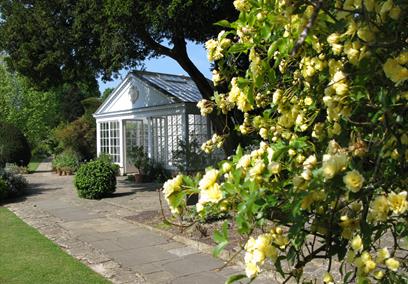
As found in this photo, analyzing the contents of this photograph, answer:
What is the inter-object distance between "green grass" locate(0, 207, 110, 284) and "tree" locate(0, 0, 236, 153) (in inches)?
181

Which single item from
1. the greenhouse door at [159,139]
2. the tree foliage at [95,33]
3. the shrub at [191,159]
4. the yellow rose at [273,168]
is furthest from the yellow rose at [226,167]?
the greenhouse door at [159,139]

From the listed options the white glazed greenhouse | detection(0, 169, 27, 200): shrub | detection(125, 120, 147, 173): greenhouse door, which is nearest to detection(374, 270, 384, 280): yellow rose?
detection(0, 169, 27, 200): shrub

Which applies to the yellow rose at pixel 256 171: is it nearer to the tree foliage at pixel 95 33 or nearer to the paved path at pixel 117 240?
the paved path at pixel 117 240

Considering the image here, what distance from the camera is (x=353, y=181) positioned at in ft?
4.21

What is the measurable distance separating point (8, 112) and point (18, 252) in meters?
34.8

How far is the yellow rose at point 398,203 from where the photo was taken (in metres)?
1.34

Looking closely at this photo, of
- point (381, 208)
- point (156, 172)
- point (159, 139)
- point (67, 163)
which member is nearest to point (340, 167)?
point (381, 208)

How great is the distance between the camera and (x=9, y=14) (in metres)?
13.2

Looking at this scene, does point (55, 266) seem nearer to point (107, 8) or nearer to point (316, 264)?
point (316, 264)

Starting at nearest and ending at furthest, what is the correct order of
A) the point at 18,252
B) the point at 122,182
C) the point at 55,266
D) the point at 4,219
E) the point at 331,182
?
the point at 331,182
the point at 55,266
the point at 18,252
the point at 4,219
the point at 122,182

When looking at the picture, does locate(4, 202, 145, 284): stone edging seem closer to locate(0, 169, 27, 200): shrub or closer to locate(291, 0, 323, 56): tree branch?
locate(0, 169, 27, 200): shrub

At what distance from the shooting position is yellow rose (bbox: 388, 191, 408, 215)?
134cm

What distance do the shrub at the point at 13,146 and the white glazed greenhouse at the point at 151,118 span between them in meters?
5.39

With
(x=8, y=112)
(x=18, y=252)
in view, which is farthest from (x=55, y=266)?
(x=8, y=112)
